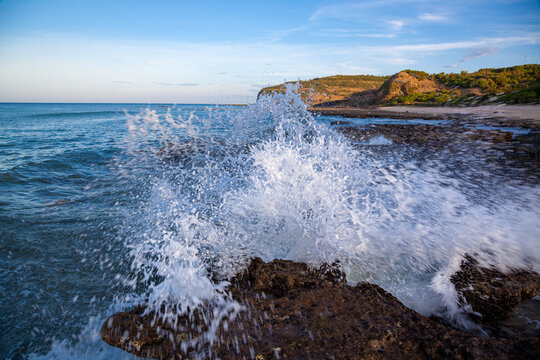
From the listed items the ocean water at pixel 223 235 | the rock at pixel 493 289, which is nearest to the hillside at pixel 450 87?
the ocean water at pixel 223 235

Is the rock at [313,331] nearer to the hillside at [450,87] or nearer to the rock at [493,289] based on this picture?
the rock at [493,289]

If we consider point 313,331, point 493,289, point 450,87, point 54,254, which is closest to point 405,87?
point 450,87

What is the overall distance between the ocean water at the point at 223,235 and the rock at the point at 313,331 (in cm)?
13

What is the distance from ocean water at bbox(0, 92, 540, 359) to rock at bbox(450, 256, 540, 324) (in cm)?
11

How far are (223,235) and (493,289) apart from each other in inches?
98.8

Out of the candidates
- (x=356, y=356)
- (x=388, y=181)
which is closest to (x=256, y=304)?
(x=356, y=356)

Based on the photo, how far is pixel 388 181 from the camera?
501cm

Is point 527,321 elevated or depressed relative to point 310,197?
depressed

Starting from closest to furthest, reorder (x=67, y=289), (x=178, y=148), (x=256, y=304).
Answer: (x=256, y=304), (x=67, y=289), (x=178, y=148)

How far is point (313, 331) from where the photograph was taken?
5.24 ft

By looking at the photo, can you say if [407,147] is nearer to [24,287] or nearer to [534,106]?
[24,287]

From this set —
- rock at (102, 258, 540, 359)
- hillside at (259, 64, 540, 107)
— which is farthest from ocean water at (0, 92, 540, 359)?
hillside at (259, 64, 540, 107)

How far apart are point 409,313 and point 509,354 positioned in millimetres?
532

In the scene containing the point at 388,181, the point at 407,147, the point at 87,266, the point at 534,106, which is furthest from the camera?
the point at 534,106
